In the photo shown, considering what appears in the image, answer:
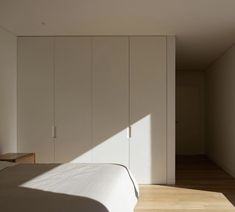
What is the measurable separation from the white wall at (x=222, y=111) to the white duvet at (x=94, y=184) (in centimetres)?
342

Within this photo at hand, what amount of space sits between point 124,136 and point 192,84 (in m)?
4.43

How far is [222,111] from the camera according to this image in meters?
6.67

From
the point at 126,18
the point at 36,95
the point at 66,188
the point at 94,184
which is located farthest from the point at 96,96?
the point at 66,188

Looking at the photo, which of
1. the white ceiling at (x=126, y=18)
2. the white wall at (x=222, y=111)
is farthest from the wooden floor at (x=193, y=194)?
the white ceiling at (x=126, y=18)

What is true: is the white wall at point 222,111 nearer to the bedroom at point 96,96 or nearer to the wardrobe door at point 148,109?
the bedroom at point 96,96

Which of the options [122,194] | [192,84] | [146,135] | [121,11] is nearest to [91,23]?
[121,11]

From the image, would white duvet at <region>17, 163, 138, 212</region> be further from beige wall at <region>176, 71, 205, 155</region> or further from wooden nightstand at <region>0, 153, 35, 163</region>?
beige wall at <region>176, 71, 205, 155</region>

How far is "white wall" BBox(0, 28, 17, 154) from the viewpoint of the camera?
486 centimetres

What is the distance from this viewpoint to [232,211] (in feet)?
12.7

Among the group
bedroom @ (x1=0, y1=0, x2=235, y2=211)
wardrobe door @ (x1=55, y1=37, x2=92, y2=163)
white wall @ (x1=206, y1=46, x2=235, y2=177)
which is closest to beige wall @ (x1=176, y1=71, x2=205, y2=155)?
white wall @ (x1=206, y1=46, x2=235, y2=177)

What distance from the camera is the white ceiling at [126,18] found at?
370cm

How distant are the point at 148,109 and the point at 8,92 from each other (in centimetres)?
217

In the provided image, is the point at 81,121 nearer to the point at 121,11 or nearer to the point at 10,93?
the point at 10,93

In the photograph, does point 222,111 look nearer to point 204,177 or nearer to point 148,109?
point 204,177
